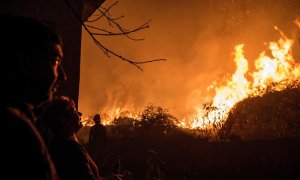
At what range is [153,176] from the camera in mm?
11195

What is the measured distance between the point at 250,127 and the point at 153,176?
14.8 meters

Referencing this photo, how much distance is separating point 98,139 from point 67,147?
31.9 ft

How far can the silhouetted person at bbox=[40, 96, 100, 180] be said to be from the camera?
309 cm

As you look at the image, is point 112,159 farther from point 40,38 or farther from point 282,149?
point 40,38

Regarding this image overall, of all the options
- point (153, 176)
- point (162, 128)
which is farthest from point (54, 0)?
point (162, 128)

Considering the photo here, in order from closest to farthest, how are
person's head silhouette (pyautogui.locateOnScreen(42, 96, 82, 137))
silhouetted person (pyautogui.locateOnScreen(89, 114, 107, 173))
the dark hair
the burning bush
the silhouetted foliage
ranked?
the dark hair
person's head silhouette (pyautogui.locateOnScreen(42, 96, 82, 137))
silhouetted person (pyautogui.locateOnScreen(89, 114, 107, 173))
the burning bush
the silhouetted foliage

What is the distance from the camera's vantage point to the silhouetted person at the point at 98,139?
12480 mm

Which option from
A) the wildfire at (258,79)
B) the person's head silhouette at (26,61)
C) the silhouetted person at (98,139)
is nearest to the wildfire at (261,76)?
the wildfire at (258,79)

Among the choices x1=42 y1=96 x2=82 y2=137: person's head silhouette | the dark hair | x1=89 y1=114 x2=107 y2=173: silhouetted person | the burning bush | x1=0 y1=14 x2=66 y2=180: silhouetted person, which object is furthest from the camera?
the burning bush

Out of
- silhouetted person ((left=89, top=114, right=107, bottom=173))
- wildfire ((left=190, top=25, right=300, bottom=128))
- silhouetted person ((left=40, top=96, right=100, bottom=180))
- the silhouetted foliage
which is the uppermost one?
wildfire ((left=190, top=25, right=300, bottom=128))

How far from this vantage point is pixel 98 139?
12.8 meters

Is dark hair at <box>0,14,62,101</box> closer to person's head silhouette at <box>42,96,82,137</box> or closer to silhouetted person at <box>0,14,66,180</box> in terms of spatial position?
silhouetted person at <box>0,14,66,180</box>

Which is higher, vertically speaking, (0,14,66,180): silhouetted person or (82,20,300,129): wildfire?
(82,20,300,129): wildfire

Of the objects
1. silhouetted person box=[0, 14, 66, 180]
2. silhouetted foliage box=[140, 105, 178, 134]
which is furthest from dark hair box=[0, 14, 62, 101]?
silhouetted foliage box=[140, 105, 178, 134]
